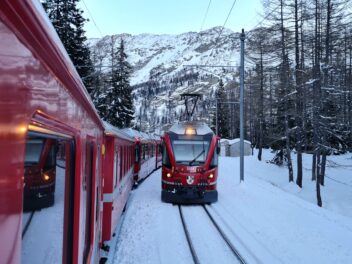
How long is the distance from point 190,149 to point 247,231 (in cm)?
539

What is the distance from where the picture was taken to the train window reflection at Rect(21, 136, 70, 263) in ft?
4.97

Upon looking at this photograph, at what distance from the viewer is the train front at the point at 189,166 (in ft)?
52.0

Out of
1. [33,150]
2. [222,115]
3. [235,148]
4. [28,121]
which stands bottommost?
[235,148]

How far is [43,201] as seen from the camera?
5.86 ft

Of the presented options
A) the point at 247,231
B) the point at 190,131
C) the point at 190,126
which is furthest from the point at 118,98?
the point at 247,231

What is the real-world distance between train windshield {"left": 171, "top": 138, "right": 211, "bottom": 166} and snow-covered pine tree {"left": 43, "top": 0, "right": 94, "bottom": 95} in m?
12.8

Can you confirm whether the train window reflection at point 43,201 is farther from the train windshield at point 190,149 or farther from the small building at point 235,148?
the small building at point 235,148

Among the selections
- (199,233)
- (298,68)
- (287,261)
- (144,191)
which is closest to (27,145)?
(287,261)

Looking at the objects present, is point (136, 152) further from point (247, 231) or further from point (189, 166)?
point (247, 231)

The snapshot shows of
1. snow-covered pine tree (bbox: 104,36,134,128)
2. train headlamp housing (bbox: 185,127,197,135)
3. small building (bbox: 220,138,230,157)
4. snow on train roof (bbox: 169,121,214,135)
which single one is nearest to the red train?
train headlamp housing (bbox: 185,127,197,135)

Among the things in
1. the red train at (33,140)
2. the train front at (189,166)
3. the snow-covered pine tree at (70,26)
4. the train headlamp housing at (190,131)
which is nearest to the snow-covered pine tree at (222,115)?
the snow-covered pine tree at (70,26)

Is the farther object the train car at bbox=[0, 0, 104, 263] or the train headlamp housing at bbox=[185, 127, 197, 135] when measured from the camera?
the train headlamp housing at bbox=[185, 127, 197, 135]

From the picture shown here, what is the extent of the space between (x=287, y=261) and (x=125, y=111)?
124 ft

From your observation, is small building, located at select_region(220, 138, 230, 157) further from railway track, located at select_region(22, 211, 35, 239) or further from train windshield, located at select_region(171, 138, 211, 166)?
railway track, located at select_region(22, 211, 35, 239)
